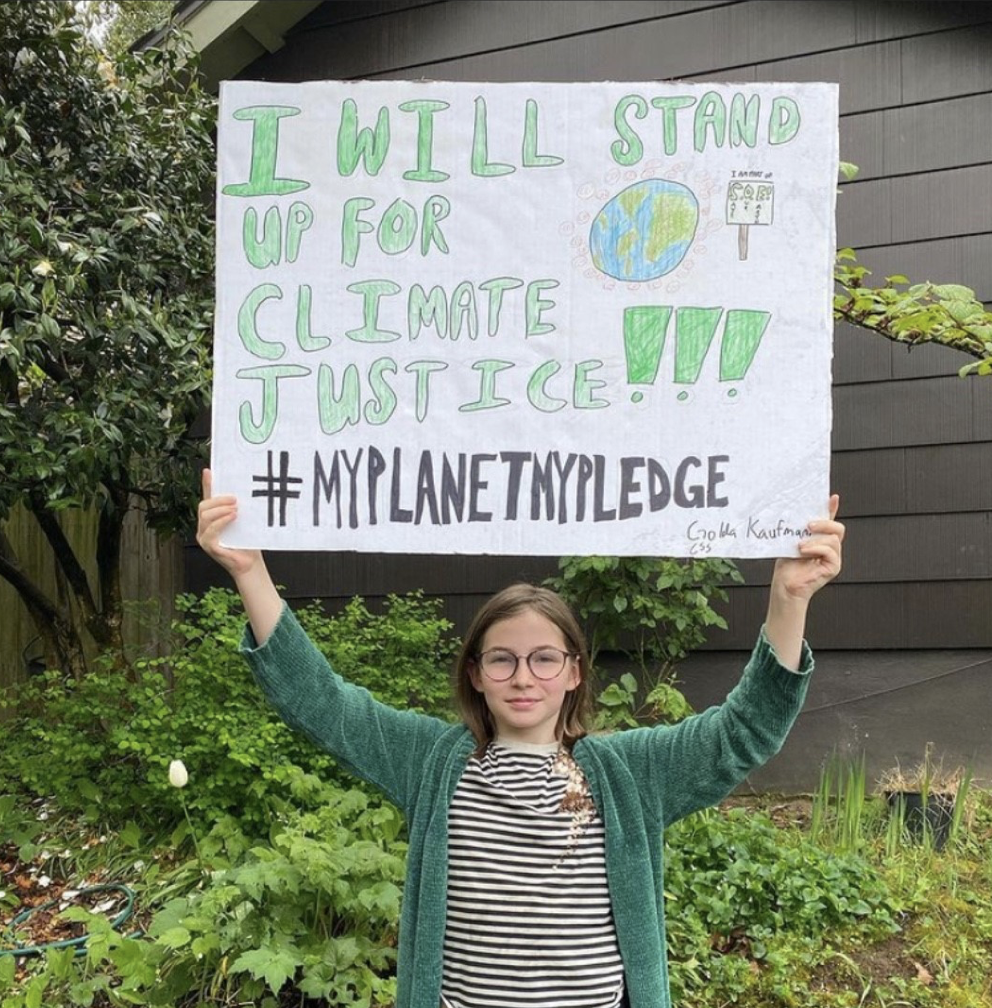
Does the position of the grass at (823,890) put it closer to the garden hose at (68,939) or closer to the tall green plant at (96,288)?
the garden hose at (68,939)

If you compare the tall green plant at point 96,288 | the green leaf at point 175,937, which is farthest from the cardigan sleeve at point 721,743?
the tall green plant at point 96,288

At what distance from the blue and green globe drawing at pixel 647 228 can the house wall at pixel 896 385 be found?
120 inches

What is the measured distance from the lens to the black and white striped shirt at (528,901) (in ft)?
4.95

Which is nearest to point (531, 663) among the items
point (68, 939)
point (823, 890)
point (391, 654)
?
point (823, 890)

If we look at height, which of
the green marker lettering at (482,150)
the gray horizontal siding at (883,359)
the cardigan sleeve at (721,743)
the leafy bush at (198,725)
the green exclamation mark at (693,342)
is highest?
the gray horizontal siding at (883,359)


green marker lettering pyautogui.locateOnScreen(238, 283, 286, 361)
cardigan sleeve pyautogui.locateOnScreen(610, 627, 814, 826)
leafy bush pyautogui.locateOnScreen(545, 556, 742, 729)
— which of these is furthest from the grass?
green marker lettering pyautogui.locateOnScreen(238, 283, 286, 361)

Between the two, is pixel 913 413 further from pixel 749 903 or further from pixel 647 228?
pixel 647 228

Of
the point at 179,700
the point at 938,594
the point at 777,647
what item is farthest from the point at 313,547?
the point at 938,594

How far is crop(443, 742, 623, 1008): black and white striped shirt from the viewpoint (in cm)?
151

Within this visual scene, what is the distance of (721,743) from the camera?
5.24 feet

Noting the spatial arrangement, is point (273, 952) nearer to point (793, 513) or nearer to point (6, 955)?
point (6, 955)

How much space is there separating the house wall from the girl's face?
3.13m

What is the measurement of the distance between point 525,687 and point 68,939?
2317mm

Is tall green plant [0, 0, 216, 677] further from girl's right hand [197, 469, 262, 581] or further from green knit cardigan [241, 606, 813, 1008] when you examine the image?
green knit cardigan [241, 606, 813, 1008]
